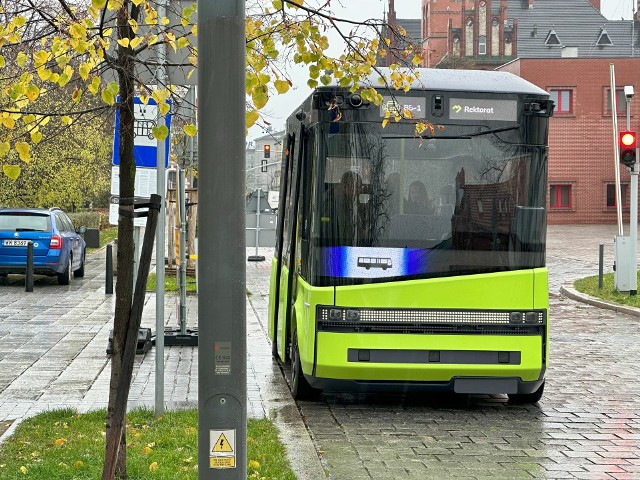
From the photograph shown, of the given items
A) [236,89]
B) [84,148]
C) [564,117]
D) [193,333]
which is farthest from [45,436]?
[564,117]

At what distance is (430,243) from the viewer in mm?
9867

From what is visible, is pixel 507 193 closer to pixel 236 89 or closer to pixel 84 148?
pixel 236 89

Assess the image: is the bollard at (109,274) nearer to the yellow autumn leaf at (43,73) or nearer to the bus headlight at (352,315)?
the bus headlight at (352,315)

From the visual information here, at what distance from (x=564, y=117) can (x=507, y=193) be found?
5422cm

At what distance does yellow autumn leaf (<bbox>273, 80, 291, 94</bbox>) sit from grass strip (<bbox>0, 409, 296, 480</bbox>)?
2.38 m

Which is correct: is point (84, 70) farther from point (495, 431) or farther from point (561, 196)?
point (561, 196)

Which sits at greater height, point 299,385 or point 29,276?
point 29,276

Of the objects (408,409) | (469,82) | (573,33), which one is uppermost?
(573,33)

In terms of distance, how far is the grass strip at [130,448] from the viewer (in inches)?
279

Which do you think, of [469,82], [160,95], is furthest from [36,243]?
[160,95]

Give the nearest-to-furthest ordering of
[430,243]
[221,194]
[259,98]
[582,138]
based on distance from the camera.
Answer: [221,194] < [259,98] < [430,243] < [582,138]

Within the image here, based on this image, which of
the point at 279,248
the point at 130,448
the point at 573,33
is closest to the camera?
the point at 130,448

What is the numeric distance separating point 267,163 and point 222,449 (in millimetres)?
50933

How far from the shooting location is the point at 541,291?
32.6ft
